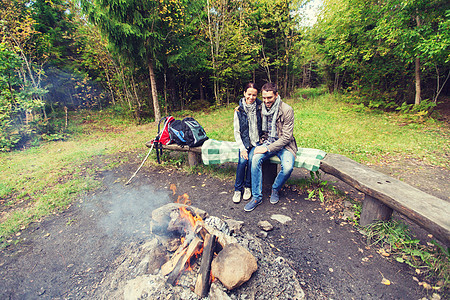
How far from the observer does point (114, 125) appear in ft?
30.9

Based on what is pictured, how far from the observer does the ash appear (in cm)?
150

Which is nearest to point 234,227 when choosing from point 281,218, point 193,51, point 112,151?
point 281,218

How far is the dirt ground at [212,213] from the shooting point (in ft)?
5.71

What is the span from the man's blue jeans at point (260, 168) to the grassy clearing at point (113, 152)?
1.05 m

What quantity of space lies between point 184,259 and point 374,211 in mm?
2182

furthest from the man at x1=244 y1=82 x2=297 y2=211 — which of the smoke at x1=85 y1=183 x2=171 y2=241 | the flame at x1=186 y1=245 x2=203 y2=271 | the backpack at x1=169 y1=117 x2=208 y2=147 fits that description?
the smoke at x1=85 y1=183 x2=171 y2=241

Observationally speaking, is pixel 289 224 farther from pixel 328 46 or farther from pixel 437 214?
pixel 328 46

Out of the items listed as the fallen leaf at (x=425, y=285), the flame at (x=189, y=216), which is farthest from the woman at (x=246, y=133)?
the fallen leaf at (x=425, y=285)

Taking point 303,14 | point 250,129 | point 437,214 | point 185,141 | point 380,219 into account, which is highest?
point 303,14

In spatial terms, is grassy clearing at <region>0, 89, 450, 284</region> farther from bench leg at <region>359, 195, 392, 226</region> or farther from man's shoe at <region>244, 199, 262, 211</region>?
bench leg at <region>359, 195, 392, 226</region>

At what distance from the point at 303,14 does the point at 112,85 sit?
1277 cm

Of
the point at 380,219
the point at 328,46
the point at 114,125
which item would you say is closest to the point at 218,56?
the point at 328,46

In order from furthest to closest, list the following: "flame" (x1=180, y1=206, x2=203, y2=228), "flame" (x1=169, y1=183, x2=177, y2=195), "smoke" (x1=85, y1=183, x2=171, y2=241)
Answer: "flame" (x1=169, y1=183, x2=177, y2=195) → "smoke" (x1=85, y1=183, x2=171, y2=241) → "flame" (x1=180, y1=206, x2=203, y2=228)

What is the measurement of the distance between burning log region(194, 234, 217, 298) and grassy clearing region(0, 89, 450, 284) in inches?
88.5
